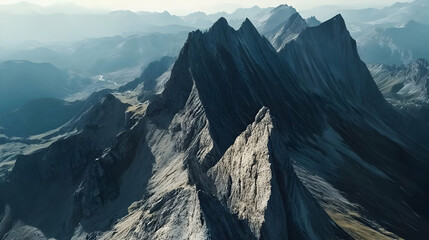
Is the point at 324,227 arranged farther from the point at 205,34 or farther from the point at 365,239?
the point at 205,34

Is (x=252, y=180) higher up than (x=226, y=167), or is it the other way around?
(x=226, y=167)

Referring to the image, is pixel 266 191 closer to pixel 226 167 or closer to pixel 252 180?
pixel 252 180

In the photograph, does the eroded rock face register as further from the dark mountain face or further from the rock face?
the dark mountain face

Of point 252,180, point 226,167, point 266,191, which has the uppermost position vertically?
point 226,167

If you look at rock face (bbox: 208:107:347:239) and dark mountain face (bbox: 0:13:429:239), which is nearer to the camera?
rock face (bbox: 208:107:347:239)

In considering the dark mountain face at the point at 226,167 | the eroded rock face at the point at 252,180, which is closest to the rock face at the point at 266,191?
the eroded rock face at the point at 252,180

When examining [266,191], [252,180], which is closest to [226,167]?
[252,180]

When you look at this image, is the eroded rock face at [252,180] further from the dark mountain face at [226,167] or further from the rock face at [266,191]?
the dark mountain face at [226,167]

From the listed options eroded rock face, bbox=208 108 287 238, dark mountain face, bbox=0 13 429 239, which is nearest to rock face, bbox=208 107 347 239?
eroded rock face, bbox=208 108 287 238

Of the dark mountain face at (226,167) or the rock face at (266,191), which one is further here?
the dark mountain face at (226,167)
